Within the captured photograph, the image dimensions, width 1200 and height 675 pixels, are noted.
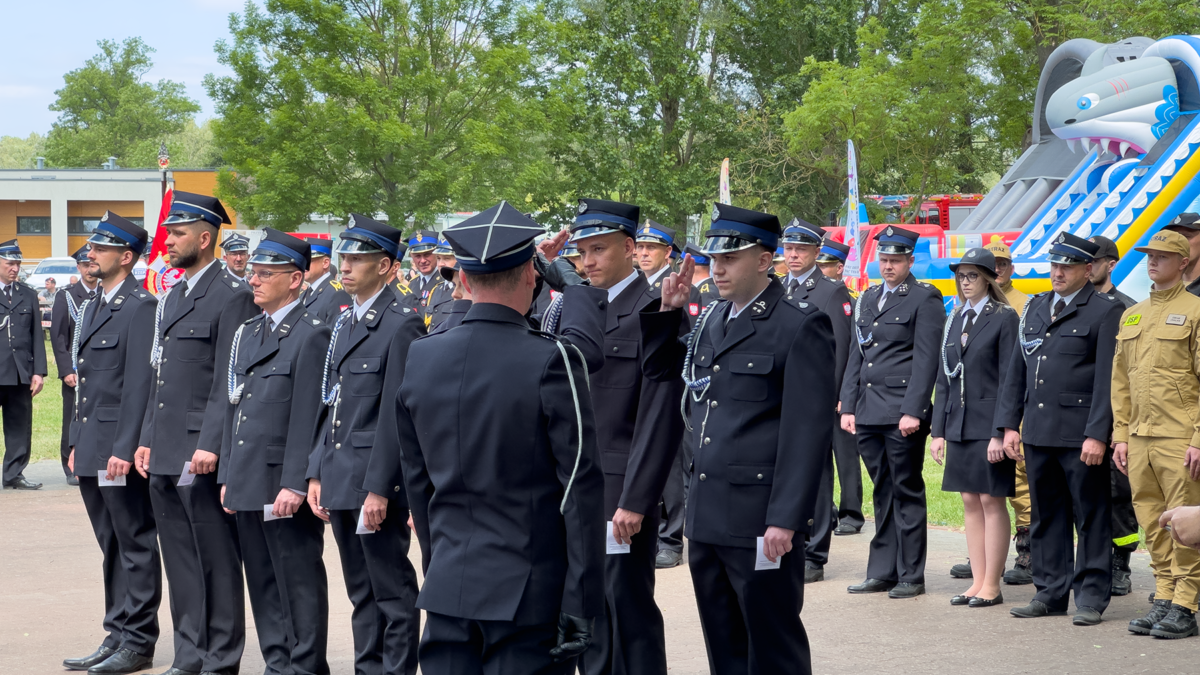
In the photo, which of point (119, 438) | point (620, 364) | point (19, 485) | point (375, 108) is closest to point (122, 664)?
point (119, 438)

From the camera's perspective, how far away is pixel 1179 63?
20.9m

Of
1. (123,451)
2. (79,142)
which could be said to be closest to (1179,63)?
(123,451)

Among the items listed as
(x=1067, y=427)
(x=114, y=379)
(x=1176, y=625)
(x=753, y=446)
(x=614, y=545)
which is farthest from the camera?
(x=1067, y=427)

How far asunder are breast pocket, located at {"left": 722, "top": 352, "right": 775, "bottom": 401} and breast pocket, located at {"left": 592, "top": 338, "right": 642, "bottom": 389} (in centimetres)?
82

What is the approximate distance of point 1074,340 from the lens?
24.0ft

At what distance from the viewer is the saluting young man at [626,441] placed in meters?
5.27

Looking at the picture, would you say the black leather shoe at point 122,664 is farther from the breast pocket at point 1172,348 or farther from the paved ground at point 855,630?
the breast pocket at point 1172,348

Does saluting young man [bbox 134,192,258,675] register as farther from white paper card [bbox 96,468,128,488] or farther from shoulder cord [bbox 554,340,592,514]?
shoulder cord [bbox 554,340,592,514]

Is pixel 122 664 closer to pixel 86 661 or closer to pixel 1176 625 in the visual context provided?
pixel 86 661

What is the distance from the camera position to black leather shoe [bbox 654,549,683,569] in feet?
29.5

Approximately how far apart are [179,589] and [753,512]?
3.35m

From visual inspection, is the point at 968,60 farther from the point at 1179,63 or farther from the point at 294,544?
the point at 294,544

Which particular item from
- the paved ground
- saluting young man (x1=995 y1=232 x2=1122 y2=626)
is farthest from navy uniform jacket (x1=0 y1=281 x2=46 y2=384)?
saluting young man (x1=995 y1=232 x2=1122 y2=626)

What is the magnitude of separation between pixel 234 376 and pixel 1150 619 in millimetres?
5223
